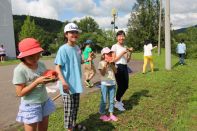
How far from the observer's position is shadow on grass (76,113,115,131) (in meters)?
6.36

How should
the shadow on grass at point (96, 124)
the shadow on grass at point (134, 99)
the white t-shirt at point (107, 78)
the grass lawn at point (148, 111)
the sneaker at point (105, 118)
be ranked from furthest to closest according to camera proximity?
the shadow on grass at point (134, 99), the sneaker at point (105, 118), the white t-shirt at point (107, 78), the grass lawn at point (148, 111), the shadow on grass at point (96, 124)

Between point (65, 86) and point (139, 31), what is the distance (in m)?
56.6

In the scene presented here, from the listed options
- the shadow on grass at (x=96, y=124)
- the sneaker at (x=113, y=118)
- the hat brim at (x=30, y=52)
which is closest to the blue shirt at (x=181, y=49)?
the shadow on grass at (x=96, y=124)

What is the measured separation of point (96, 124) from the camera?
21.7 feet

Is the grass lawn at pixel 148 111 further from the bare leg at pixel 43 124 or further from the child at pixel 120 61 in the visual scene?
the bare leg at pixel 43 124

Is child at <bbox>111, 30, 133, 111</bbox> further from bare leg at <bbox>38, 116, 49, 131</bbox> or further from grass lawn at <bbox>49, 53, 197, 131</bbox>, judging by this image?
bare leg at <bbox>38, 116, 49, 131</bbox>

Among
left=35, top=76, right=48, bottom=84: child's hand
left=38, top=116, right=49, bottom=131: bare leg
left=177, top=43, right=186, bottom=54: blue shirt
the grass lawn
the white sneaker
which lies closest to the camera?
left=35, top=76, right=48, bottom=84: child's hand

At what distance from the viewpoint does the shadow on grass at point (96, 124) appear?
6.36 metres

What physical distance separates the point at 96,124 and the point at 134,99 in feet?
8.07

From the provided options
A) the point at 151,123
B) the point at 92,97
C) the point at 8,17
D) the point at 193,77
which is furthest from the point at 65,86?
the point at 8,17

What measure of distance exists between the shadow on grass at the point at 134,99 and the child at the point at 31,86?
326 cm

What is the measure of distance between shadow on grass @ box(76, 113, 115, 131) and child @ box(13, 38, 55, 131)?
196 centimetres

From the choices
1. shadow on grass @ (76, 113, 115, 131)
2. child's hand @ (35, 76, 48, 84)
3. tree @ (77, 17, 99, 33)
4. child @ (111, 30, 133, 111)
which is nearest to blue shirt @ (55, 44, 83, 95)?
shadow on grass @ (76, 113, 115, 131)

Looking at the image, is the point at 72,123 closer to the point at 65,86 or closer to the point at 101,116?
the point at 65,86
